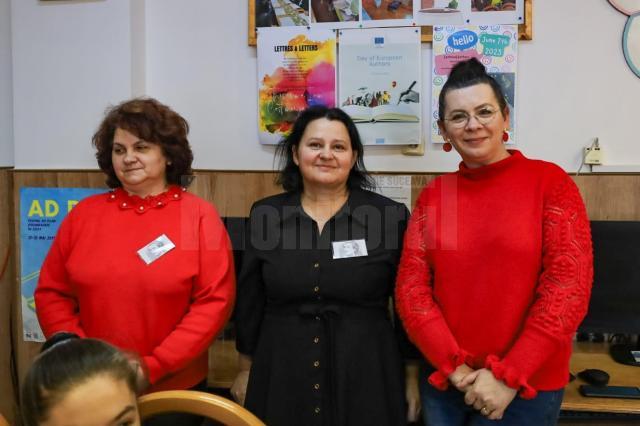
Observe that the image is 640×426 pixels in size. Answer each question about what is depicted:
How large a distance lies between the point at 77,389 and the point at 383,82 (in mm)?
1542

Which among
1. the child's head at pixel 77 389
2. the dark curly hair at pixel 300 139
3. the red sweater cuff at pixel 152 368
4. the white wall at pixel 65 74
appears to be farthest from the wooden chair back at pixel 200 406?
the white wall at pixel 65 74

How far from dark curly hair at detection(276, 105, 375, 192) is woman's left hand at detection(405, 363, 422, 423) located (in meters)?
0.61

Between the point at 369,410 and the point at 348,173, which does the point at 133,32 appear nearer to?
the point at 348,173

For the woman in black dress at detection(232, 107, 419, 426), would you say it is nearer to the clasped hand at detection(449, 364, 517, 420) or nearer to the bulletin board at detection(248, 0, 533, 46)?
the clasped hand at detection(449, 364, 517, 420)

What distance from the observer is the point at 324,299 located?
4.70 feet

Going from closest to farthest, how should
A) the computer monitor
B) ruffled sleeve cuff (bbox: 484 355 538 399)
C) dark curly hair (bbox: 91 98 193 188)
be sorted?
ruffled sleeve cuff (bbox: 484 355 538 399) < dark curly hair (bbox: 91 98 193 188) < the computer monitor

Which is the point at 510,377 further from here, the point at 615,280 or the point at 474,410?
the point at 615,280

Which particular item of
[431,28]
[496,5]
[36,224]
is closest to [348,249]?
[431,28]

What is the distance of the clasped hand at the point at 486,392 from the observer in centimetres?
119

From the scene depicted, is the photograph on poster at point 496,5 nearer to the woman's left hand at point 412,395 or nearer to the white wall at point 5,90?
the woman's left hand at point 412,395

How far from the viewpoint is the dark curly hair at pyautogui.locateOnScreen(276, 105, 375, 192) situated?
1.55 metres

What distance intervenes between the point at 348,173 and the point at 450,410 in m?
0.75

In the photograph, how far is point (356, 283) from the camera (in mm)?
1430

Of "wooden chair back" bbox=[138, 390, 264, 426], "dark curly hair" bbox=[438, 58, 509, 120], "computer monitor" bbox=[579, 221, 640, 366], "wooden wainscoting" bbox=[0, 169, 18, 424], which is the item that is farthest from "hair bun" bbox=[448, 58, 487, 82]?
"wooden wainscoting" bbox=[0, 169, 18, 424]
